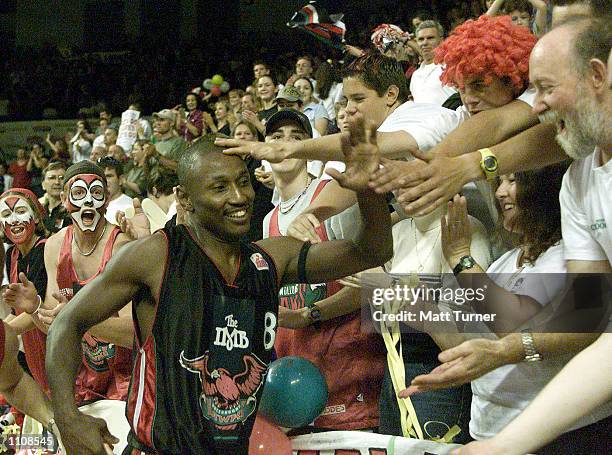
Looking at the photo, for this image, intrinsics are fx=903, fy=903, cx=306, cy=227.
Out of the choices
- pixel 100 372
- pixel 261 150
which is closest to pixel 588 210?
pixel 261 150

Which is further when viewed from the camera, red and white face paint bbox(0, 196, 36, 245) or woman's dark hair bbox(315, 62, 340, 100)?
woman's dark hair bbox(315, 62, 340, 100)

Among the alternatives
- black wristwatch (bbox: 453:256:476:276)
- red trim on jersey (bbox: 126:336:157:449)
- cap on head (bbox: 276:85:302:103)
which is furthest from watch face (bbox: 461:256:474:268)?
cap on head (bbox: 276:85:302:103)

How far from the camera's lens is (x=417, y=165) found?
269 cm

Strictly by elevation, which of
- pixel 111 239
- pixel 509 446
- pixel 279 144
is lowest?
pixel 509 446

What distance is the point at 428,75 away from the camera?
608 centimetres

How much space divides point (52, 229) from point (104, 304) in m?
5.22

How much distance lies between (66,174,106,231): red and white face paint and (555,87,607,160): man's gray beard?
305 cm

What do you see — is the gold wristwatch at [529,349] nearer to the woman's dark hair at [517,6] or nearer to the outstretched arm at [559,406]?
the outstretched arm at [559,406]

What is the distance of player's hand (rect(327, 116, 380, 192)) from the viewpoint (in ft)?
8.39

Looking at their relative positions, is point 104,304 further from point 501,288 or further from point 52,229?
point 52,229

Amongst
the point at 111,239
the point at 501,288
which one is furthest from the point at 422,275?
the point at 111,239

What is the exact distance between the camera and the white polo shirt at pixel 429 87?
19.0 ft

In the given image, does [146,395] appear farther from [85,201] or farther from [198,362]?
[85,201]

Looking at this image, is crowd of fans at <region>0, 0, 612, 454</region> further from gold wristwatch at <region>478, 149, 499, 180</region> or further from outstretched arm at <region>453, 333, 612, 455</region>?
outstretched arm at <region>453, 333, 612, 455</region>
